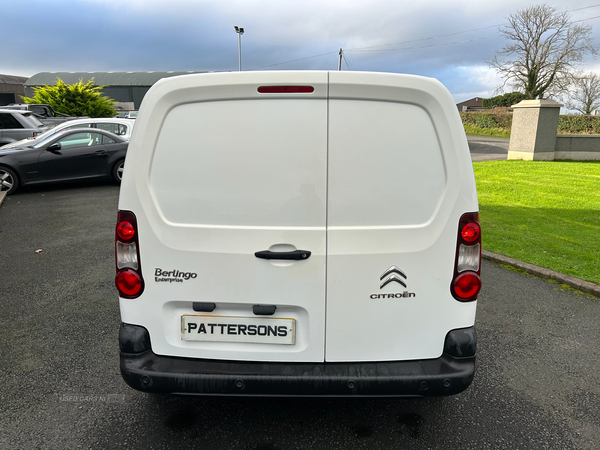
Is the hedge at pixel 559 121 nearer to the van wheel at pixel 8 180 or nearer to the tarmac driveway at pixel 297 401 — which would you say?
the tarmac driveway at pixel 297 401

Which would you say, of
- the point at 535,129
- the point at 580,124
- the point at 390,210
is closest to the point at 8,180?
the point at 390,210

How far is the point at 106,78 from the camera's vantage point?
61.4 metres

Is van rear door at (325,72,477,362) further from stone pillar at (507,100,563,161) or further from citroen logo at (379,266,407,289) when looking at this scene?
stone pillar at (507,100,563,161)

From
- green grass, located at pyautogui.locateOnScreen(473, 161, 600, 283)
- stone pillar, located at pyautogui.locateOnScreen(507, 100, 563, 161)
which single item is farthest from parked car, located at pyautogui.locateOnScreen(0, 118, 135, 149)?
stone pillar, located at pyautogui.locateOnScreen(507, 100, 563, 161)

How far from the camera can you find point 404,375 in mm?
2254

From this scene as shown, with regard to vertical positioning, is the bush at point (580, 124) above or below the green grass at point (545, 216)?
above

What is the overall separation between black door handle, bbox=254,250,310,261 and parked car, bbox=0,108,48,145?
14716 mm

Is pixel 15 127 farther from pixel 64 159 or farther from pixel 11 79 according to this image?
pixel 11 79

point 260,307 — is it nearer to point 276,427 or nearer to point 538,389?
point 276,427

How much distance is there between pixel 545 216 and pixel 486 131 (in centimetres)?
3183

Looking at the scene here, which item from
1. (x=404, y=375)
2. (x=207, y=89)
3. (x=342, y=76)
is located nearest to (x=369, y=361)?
(x=404, y=375)

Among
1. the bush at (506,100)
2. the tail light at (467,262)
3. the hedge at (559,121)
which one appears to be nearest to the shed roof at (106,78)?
the hedge at (559,121)

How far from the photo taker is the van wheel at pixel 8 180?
10.3 m

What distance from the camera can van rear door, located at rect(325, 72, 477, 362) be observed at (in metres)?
2.16
